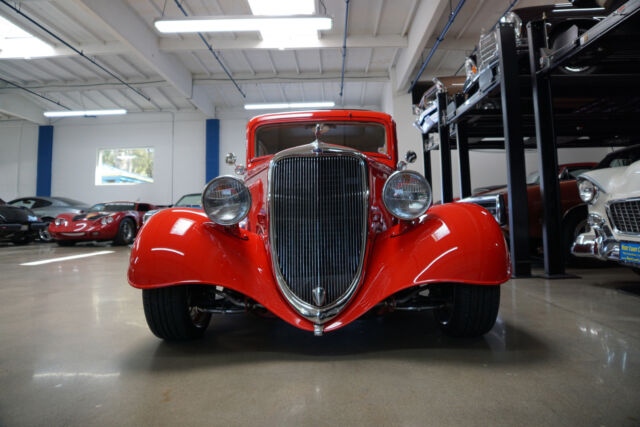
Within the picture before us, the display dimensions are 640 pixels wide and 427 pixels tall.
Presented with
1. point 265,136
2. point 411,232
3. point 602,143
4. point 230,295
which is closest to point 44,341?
point 230,295

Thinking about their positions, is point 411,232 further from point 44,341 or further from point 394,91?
point 394,91

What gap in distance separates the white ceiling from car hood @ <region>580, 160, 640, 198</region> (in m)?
5.06

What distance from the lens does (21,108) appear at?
12891mm

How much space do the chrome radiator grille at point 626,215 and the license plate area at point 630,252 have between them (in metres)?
0.11

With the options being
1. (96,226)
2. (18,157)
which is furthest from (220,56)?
(18,157)

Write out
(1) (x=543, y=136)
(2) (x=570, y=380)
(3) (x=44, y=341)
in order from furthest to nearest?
1. (1) (x=543, y=136)
2. (3) (x=44, y=341)
3. (2) (x=570, y=380)

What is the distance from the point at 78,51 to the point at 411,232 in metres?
10.5

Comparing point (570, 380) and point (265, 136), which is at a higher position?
point (265, 136)

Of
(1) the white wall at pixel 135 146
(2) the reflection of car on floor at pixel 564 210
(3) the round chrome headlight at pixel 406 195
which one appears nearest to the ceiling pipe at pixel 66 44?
(1) the white wall at pixel 135 146

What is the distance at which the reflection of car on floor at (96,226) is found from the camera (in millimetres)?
7570

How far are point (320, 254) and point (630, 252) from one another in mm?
2468

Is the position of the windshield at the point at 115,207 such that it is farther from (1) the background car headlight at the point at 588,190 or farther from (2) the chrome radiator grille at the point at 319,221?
(1) the background car headlight at the point at 588,190

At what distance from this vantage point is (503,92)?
3637mm

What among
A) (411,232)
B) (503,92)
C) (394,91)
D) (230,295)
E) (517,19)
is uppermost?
(394,91)
